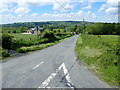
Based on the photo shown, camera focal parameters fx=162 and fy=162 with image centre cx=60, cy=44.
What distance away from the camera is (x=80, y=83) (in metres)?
10.0

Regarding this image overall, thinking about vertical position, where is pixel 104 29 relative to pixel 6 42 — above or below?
above

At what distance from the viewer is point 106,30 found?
3509 inches

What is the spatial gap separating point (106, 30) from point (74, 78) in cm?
8250

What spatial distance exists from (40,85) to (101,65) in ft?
20.7

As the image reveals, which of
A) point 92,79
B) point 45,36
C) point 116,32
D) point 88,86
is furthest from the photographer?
point 116,32

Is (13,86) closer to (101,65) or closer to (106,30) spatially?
(101,65)

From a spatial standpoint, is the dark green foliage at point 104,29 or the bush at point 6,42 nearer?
the bush at point 6,42

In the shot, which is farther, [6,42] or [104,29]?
[104,29]

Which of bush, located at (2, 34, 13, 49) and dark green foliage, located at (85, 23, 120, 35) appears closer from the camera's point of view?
bush, located at (2, 34, 13, 49)

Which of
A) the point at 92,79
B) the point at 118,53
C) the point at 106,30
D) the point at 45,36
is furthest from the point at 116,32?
the point at 92,79

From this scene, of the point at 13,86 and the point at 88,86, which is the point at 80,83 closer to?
the point at 88,86

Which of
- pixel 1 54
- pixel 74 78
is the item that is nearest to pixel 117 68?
pixel 74 78

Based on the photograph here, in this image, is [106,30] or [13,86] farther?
[106,30]

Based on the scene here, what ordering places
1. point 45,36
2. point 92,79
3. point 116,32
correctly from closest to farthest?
point 92,79
point 45,36
point 116,32
